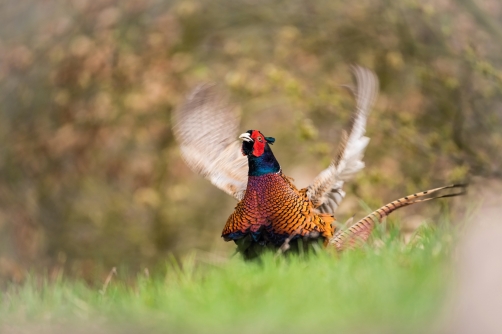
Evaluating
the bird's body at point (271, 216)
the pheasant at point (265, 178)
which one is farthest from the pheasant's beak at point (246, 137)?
the bird's body at point (271, 216)

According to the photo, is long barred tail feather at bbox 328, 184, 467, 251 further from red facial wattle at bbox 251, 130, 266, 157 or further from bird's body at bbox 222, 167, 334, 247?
red facial wattle at bbox 251, 130, 266, 157

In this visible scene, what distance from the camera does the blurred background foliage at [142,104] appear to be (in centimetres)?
619

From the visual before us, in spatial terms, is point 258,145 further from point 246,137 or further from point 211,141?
point 211,141

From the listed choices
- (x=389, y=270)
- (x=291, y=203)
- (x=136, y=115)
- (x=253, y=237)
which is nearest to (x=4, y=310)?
(x=253, y=237)

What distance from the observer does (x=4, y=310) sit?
2.64 m

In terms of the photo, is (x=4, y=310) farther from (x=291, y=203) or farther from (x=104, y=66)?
(x=104, y=66)

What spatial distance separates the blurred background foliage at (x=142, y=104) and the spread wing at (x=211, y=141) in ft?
8.66

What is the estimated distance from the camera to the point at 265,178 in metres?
2.89

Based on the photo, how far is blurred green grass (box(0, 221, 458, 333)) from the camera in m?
1.85

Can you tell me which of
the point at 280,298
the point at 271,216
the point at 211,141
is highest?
the point at 211,141

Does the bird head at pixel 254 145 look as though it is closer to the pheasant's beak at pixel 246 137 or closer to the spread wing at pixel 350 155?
the pheasant's beak at pixel 246 137

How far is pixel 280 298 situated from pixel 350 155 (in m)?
1.08

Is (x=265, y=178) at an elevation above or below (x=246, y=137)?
below

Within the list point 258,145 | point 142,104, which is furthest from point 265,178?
point 142,104
